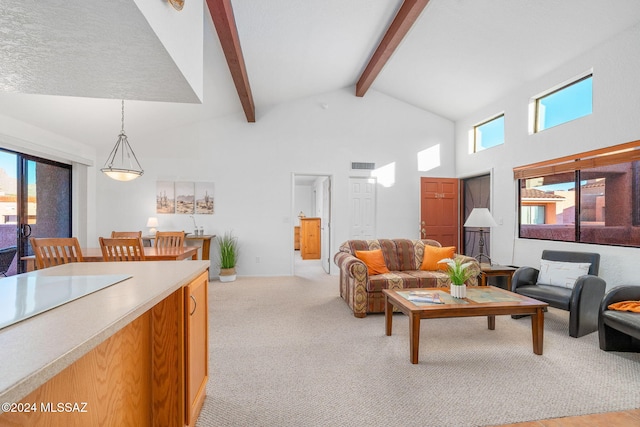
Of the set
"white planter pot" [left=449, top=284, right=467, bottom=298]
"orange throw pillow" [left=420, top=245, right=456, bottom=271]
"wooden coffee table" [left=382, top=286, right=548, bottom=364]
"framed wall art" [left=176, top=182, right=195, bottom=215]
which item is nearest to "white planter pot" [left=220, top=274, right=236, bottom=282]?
"framed wall art" [left=176, top=182, right=195, bottom=215]

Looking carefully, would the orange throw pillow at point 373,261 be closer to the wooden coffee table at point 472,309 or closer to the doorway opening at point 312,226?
the wooden coffee table at point 472,309

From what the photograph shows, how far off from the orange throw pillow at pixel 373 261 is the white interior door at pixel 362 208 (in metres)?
2.18

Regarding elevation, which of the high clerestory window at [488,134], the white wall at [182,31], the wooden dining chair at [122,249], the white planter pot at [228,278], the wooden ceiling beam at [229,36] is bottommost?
the white planter pot at [228,278]

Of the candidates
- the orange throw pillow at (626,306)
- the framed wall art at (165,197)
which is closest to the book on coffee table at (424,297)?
the orange throw pillow at (626,306)

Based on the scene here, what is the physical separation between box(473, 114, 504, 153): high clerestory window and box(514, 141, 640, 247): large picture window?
2.83 ft

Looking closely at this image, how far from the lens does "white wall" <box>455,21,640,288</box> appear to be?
3217 mm

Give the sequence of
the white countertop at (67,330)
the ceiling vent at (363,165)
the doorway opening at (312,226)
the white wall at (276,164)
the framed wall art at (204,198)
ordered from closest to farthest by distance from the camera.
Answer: the white countertop at (67,330) < the white wall at (276,164) < the framed wall art at (204,198) < the ceiling vent at (363,165) < the doorway opening at (312,226)

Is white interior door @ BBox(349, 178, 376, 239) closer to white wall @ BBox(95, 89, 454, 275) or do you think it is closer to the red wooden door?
white wall @ BBox(95, 89, 454, 275)

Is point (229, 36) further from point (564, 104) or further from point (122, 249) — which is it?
point (564, 104)

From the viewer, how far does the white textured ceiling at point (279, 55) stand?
3.77 ft

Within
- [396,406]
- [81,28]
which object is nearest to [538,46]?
[396,406]

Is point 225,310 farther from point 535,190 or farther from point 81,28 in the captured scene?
point 535,190

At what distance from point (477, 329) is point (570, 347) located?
28.5 inches

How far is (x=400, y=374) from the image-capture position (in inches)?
86.0
